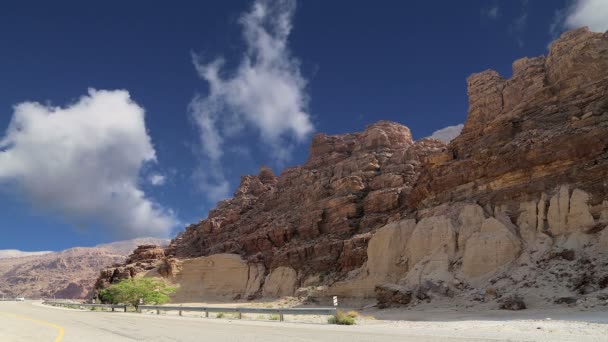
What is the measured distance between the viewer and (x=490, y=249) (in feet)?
115

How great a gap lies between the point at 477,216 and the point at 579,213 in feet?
27.3

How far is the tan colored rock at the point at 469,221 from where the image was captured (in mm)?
38438

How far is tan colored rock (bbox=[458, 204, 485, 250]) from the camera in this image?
3844 cm

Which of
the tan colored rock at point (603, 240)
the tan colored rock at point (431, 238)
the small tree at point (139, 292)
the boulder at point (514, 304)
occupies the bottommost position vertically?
the boulder at point (514, 304)

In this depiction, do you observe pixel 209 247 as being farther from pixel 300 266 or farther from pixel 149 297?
pixel 149 297

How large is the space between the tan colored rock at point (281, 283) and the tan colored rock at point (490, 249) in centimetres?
3246

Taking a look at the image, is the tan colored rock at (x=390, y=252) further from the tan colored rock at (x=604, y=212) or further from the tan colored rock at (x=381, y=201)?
the tan colored rock at (x=604, y=212)

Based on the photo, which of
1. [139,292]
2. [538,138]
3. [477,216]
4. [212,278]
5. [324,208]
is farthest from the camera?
[212,278]

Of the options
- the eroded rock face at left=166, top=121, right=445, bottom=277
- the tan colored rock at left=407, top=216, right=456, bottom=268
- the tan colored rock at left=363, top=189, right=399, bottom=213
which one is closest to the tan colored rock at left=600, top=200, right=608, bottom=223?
the tan colored rock at left=407, top=216, right=456, bottom=268

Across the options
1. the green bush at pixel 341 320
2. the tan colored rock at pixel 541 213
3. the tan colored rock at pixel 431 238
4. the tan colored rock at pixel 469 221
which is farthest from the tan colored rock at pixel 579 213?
the green bush at pixel 341 320

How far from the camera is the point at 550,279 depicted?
29359mm

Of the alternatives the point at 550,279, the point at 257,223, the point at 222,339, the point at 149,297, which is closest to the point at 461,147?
the point at 550,279

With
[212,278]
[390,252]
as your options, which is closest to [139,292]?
[390,252]

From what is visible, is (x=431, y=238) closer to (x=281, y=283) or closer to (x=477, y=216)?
(x=477, y=216)
